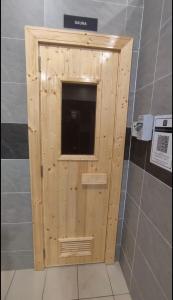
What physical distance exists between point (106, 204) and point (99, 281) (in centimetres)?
66

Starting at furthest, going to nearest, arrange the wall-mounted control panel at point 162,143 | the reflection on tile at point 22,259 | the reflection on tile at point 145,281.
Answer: the reflection on tile at point 22,259 → the reflection on tile at point 145,281 → the wall-mounted control panel at point 162,143

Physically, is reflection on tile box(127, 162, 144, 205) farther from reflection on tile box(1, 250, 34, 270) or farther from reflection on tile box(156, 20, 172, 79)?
reflection on tile box(1, 250, 34, 270)

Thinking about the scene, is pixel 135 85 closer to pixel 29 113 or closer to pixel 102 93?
pixel 102 93

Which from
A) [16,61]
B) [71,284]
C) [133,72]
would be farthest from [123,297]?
[16,61]

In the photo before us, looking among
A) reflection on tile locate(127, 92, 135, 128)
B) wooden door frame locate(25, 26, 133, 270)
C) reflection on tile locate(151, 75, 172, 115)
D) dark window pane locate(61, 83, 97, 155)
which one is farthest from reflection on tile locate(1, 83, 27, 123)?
reflection on tile locate(151, 75, 172, 115)

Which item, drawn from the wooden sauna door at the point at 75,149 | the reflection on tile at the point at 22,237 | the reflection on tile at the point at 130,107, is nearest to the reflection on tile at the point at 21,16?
the wooden sauna door at the point at 75,149

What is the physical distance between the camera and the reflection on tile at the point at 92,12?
1267 millimetres

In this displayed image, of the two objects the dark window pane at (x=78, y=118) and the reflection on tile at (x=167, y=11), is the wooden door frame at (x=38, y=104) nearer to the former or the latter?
the dark window pane at (x=78, y=118)

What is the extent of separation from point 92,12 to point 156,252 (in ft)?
5.56

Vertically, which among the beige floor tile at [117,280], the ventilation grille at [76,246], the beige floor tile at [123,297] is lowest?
the beige floor tile at [123,297]

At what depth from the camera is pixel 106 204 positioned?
1604 millimetres

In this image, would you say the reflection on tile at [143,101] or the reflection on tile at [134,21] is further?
the reflection on tile at [134,21]

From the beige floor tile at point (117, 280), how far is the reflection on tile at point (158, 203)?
2.57 ft

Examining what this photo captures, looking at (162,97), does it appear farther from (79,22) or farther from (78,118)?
(79,22)
